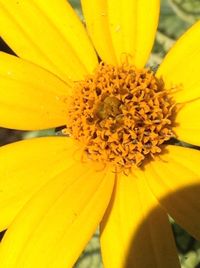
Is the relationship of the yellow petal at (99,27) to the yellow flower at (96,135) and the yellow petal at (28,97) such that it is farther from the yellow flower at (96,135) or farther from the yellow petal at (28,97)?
the yellow petal at (28,97)

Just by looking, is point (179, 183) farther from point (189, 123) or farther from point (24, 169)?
point (24, 169)

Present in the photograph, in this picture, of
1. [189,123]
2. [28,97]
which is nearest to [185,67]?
[189,123]

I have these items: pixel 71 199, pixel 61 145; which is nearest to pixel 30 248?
pixel 71 199

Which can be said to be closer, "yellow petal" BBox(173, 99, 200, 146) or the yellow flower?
the yellow flower

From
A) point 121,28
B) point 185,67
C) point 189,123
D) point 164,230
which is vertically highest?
point 121,28

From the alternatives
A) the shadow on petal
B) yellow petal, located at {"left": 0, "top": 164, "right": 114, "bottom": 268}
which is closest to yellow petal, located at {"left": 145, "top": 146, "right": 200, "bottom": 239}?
the shadow on petal

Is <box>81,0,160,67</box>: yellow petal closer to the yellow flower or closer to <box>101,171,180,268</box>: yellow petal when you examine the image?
the yellow flower

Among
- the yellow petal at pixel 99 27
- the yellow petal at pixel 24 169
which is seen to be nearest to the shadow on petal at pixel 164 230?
the yellow petal at pixel 24 169

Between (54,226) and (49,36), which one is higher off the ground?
(49,36)
